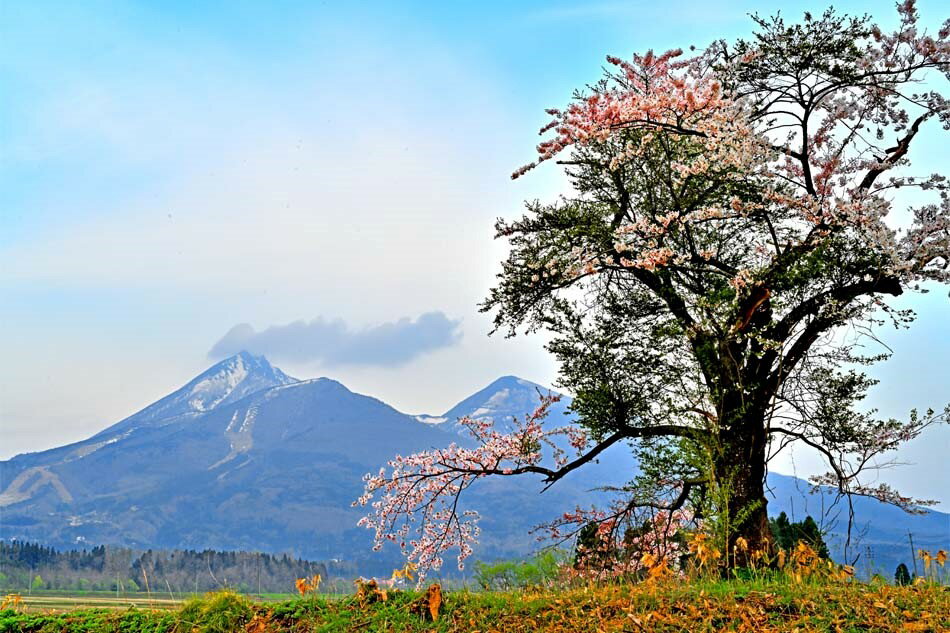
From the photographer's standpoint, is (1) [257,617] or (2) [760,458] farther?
(2) [760,458]

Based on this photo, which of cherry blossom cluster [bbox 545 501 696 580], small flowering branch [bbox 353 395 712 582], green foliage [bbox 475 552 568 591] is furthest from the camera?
small flowering branch [bbox 353 395 712 582]

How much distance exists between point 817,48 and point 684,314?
3.83 m

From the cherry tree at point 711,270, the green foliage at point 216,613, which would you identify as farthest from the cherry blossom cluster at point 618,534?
the green foliage at point 216,613

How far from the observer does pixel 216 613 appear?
613cm

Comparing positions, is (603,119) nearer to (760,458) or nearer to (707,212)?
(707,212)

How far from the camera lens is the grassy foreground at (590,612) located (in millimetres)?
5574

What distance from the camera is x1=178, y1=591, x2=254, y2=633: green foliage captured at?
19.8 feet

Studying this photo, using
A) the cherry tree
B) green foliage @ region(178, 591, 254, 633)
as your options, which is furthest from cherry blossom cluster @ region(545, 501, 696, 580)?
green foliage @ region(178, 591, 254, 633)

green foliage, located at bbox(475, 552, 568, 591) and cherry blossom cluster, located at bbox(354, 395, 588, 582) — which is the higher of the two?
cherry blossom cluster, located at bbox(354, 395, 588, 582)

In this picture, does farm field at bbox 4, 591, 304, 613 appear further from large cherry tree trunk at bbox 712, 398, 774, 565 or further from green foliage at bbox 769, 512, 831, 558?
green foliage at bbox 769, 512, 831, 558

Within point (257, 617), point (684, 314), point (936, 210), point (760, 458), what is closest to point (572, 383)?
Result: point (684, 314)

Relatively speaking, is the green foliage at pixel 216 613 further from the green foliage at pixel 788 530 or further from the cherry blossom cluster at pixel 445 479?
the green foliage at pixel 788 530

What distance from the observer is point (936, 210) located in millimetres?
10977

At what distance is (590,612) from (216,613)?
2.86 metres
